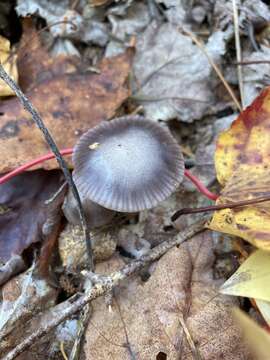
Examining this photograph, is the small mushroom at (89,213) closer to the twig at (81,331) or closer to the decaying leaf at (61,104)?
A: the decaying leaf at (61,104)

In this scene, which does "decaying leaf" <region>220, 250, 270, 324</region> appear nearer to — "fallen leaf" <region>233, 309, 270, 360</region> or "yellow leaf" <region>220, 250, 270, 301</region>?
"yellow leaf" <region>220, 250, 270, 301</region>

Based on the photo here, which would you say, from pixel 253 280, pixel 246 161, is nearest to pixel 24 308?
pixel 253 280

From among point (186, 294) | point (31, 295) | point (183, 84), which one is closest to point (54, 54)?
point (183, 84)

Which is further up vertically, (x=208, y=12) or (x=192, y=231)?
(x=208, y=12)

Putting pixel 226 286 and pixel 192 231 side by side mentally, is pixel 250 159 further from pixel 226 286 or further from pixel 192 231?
pixel 226 286

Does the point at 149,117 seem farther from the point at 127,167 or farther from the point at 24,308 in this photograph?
Answer: the point at 24,308

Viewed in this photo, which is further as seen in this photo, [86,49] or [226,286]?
[86,49]

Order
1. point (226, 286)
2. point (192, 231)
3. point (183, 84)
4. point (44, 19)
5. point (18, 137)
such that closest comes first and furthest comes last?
point (226, 286) → point (192, 231) → point (18, 137) → point (183, 84) → point (44, 19)

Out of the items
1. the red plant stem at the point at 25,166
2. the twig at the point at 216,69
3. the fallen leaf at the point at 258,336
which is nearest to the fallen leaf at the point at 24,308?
the red plant stem at the point at 25,166
